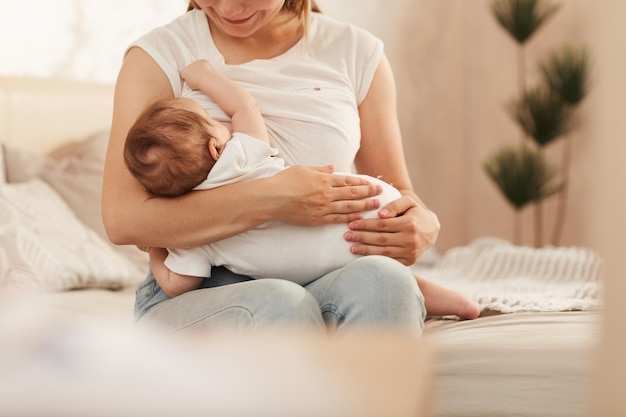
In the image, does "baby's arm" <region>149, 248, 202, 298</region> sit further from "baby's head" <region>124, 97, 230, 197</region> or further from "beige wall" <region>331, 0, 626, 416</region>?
"beige wall" <region>331, 0, 626, 416</region>

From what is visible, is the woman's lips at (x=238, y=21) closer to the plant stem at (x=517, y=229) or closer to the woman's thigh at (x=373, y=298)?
the woman's thigh at (x=373, y=298)

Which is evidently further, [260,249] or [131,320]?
[260,249]

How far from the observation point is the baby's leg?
1.44 metres

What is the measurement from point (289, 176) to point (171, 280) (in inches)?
9.3

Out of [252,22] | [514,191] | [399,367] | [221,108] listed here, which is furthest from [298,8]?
[514,191]

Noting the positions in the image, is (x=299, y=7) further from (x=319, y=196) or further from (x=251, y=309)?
(x=251, y=309)

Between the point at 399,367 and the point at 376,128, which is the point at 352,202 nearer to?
the point at 376,128

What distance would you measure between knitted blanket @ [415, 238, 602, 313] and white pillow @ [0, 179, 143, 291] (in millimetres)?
766

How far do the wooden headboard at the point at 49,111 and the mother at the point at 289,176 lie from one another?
0.98 metres

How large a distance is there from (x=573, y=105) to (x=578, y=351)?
8.89 ft

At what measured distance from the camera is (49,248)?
2014 millimetres

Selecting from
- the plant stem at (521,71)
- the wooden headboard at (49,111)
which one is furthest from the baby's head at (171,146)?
the plant stem at (521,71)

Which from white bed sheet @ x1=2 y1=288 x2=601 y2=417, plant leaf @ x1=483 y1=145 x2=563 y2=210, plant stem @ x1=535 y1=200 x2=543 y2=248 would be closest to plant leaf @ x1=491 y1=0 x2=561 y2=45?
plant leaf @ x1=483 y1=145 x2=563 y2=210

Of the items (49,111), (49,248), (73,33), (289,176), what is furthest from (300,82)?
(73,33)
